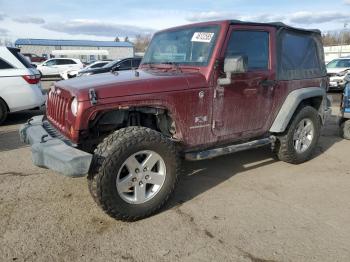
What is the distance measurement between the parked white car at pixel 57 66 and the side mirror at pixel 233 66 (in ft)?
73.5

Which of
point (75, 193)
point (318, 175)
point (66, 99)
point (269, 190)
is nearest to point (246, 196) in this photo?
point (269, 190)

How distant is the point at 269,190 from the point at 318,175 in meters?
0.99

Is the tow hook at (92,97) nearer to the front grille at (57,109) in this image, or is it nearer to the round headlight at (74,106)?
the round headlight at (74,106)

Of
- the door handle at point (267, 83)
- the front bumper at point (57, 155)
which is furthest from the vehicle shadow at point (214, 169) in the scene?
the door handle at point (267, 83)

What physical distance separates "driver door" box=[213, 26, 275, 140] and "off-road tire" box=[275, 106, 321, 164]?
19.5 inches

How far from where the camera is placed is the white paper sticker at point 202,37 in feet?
13.4

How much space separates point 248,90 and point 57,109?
2261 millimetres

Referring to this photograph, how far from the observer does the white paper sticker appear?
408cm

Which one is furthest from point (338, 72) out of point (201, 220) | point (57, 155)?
point (57, 155)

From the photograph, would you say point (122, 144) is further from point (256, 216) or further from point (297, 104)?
point (297, 104)

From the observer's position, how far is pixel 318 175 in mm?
4859

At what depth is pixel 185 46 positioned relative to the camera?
4.32 meters

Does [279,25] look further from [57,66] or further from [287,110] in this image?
[57,66]

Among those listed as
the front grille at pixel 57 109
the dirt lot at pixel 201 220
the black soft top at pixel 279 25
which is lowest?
the dirt lot at pixel 201 220
